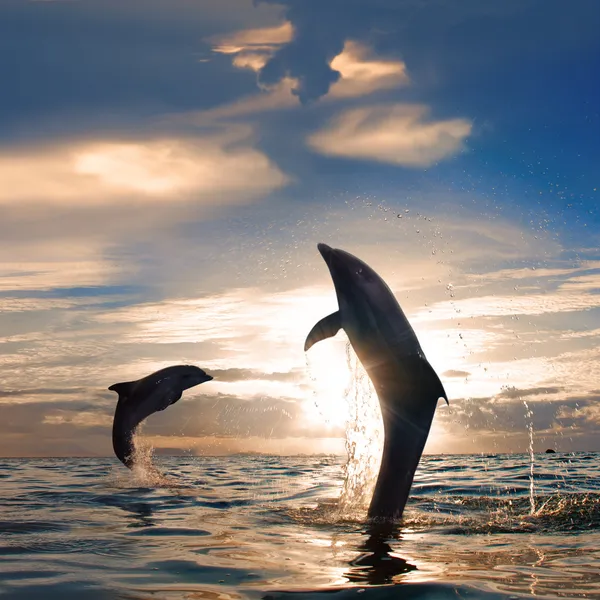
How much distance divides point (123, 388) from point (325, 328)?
10675 millimetres

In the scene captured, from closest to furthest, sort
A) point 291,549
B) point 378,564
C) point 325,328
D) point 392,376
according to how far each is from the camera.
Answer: point 378,564, point 291,549, point 392,376, point 325,328

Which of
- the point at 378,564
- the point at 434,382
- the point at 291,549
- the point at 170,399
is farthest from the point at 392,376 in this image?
the point at 170,399

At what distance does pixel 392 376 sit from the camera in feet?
38.6

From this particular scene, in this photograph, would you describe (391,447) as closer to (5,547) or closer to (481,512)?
(481,512)

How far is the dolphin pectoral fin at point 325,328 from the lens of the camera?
41.5ft

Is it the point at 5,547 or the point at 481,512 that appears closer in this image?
the point at 5,547

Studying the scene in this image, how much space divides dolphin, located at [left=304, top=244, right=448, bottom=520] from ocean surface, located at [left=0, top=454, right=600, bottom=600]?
823 millimetres

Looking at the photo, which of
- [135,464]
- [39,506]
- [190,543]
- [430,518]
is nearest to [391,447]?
[430,518]

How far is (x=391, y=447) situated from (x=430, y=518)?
2579mm

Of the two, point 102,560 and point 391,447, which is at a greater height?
point 391,447

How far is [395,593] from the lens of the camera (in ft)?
23.0

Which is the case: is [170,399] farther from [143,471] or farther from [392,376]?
[392,376]

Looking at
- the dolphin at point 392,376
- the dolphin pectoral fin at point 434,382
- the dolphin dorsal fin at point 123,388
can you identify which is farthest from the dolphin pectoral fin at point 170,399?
the dolphin pectoral fin at point 434,382

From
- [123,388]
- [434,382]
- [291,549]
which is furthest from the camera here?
[123,388]
